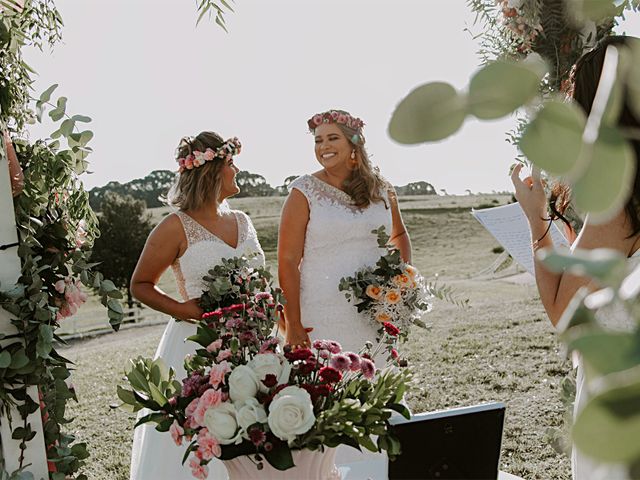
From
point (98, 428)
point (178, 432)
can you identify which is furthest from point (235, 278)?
point (98, 428)

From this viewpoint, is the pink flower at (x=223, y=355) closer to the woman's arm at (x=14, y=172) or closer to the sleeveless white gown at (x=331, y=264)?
the woman's arm at (x=14, y=172)

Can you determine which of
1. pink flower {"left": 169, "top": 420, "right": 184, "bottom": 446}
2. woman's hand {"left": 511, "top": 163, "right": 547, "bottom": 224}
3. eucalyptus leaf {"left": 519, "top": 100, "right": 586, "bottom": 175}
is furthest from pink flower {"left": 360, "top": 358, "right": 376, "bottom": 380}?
eucalyptus leaf {"left": 519, "top": 100, "right": 586, "bottom": 175}

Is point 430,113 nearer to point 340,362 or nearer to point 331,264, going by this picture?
point 340,362

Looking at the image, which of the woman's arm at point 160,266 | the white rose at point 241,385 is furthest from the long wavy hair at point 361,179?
the white rose at point 241,385

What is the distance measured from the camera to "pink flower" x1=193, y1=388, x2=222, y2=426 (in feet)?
5.14

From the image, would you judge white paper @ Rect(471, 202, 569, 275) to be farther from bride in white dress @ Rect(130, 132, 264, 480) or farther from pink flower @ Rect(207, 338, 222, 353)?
pink flower @ Rect(207, 338, 222, 353)

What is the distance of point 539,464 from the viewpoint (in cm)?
559

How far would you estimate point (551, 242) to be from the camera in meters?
1.93

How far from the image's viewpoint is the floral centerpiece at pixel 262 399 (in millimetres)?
1544

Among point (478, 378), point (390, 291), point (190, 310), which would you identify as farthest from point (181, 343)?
point (478, 378)

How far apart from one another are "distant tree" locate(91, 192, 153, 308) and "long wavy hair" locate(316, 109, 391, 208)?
1051 inches

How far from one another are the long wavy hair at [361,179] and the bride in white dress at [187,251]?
59 centimetres

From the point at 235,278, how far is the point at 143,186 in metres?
33.5

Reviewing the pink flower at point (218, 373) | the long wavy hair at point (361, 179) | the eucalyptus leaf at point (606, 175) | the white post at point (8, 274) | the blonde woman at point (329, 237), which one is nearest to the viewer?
the eucalyptus leaf at point (606, 175)
